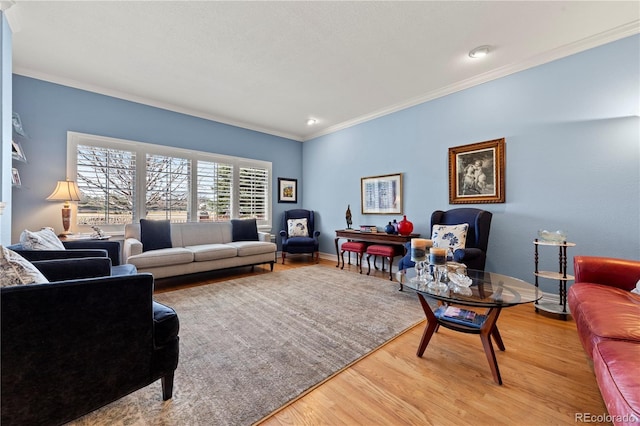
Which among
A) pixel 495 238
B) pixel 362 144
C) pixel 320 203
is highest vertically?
pixel 362 144

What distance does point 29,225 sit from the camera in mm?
3287

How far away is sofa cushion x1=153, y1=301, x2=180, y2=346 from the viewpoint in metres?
1.36

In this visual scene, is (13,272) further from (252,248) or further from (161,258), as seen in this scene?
(252,248)

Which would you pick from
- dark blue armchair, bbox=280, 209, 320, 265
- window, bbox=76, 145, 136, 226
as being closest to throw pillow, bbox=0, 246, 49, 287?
window, bbox=76, 145, 136, 226

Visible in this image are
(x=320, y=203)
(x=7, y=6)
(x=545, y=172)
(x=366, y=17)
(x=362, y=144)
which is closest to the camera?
(x=7, y=6)

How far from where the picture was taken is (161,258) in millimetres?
3326

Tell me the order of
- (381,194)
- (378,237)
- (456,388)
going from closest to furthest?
(456,388)
(378,237)
(381,194)

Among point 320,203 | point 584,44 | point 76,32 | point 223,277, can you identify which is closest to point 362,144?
point 320,203

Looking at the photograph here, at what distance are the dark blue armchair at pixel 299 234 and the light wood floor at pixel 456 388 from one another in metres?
3.15

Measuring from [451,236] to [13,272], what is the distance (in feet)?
11.9

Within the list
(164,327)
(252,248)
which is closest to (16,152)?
(252,248)

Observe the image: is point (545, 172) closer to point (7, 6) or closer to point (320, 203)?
point (320, 203)

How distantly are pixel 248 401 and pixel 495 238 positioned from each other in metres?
3.35

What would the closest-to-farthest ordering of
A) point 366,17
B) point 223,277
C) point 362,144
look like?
point 366,17, point 223,277, point 362,144
